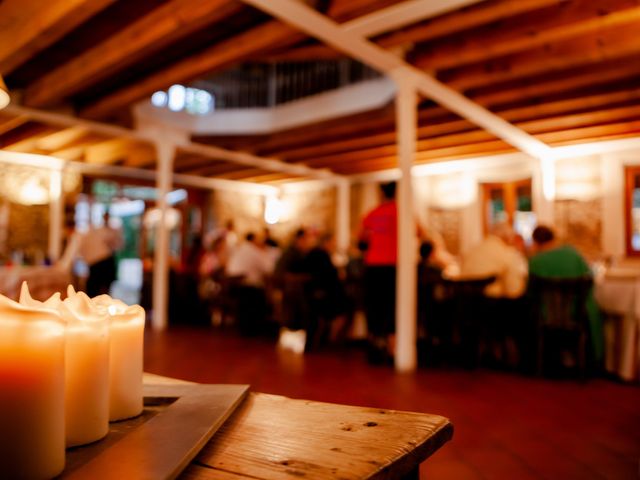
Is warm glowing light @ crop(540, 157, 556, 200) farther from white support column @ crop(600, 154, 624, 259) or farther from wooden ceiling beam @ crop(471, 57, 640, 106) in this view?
wooden ceiling beam @ crop(471, 57, 640, 106)

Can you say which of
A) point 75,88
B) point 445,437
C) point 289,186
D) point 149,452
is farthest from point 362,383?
point 289,186

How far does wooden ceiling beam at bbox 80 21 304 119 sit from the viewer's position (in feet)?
13.6

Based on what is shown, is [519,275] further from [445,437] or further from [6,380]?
[6,380]

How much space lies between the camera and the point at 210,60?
15.4 ft

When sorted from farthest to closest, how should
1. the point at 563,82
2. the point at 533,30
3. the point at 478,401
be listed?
1. the point at 563,82
2. the point at 533,30
3. the point at 478,401

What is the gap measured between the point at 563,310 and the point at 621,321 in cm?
60

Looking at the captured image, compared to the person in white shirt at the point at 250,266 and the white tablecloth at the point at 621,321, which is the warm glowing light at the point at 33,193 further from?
the white tablecloth at the point at 621,321

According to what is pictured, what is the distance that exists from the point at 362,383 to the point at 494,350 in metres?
1.77

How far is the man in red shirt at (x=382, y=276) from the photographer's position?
4562mm

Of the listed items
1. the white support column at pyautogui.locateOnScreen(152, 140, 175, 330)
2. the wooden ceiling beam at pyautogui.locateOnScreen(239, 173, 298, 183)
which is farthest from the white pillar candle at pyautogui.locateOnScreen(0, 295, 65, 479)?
the wooden ceiling beam at pyautogui.locateOnScreen(239, 173, 298, 183)

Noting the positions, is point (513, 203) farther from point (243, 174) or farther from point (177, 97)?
point (177, 97)

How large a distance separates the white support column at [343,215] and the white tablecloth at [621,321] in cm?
670

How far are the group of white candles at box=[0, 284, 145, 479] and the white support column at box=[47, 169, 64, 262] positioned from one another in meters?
9.97

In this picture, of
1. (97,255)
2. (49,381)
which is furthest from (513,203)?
(49,381)
